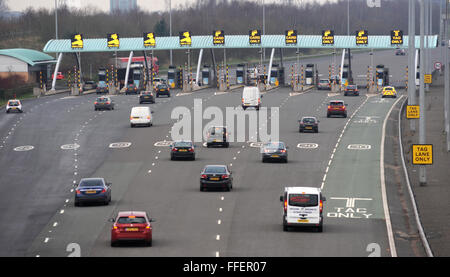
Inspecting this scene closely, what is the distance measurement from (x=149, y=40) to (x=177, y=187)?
66.8m

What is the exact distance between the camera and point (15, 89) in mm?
108438

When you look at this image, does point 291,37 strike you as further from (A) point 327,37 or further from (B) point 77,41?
(B) point 77,41

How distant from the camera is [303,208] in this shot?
117ft

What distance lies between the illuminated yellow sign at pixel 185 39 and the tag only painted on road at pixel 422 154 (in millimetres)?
66351

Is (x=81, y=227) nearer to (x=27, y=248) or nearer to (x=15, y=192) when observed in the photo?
(x=27, y=248)

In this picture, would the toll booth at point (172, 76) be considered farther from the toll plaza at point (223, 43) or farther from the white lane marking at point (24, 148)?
the white lane marking at point (24, 148)

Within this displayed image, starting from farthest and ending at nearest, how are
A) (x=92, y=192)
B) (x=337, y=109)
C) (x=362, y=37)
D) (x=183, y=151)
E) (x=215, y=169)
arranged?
1. (x=362, y=37)
2. (x=337, y=109)
3. (x=183, y=151)
4. (x=215, y=169)
5. (x=92, y=192)

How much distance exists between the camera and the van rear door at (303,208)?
35.7m

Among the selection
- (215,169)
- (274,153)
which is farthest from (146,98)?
(215,169)

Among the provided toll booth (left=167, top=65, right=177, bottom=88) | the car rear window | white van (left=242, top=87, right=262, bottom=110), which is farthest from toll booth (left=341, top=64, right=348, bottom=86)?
the car rear window

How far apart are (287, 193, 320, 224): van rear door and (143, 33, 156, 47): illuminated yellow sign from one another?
78.2 metres

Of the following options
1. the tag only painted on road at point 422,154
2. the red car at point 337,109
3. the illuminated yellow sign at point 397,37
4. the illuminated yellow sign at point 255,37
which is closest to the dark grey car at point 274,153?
the tag only painted on road at point 422,154

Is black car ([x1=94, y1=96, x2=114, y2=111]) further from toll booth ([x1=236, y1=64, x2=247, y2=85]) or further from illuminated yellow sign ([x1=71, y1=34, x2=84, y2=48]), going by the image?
toll booth ([x1=236, y1=64, x2=247, y2=85])
